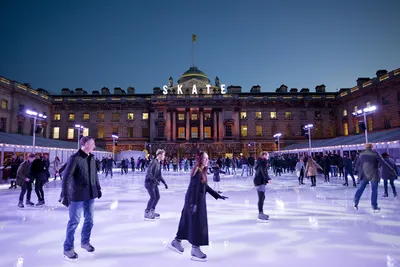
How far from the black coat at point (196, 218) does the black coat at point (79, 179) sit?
151cm

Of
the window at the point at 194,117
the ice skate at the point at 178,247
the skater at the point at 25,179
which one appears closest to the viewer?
the ice skate at the point at 178,247

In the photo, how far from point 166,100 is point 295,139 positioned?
26099mm

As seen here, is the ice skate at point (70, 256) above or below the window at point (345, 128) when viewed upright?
below

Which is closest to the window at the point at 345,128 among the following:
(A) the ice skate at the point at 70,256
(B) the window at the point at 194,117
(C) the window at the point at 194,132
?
(C) the window at the point at 194,132

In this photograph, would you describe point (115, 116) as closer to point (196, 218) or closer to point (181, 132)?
point (181, 132)

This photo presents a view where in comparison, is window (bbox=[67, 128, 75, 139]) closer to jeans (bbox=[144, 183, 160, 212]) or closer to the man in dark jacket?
jeans (bbox=[144, 183, 160, 212])

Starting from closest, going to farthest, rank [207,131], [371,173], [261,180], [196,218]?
[196,218] → [261,180] → [371,173] → [207,131]

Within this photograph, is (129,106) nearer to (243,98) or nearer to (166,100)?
(166,100)

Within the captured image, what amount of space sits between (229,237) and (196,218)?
58.9 inches

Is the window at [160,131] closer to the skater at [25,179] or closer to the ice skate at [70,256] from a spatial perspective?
the skater at [25,179]

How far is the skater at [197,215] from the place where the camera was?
3695mm

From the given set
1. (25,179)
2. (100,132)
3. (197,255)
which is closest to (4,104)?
(100,132)

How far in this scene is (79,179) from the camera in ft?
12.9

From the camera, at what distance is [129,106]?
A: 50.4m
